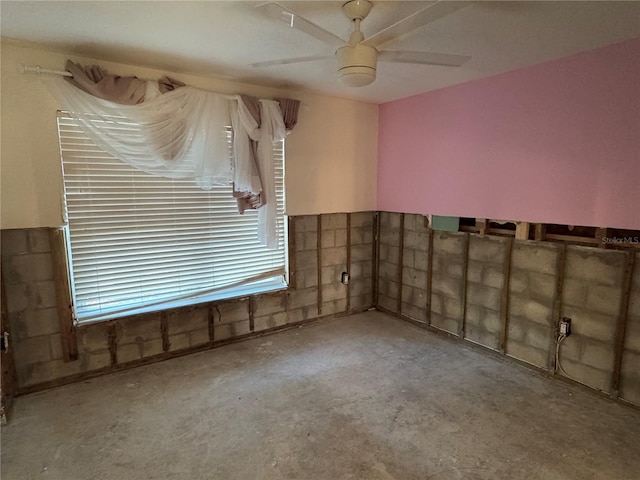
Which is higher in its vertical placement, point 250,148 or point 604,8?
point 604,8

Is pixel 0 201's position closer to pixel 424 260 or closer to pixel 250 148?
pixel 250 148

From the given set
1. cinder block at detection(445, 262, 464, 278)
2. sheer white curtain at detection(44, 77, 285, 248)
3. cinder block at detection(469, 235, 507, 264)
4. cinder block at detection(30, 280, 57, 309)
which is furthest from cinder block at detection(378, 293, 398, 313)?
cinder block at detection(30, 280, 57, 309)

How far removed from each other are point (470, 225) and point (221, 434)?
9.35 ft

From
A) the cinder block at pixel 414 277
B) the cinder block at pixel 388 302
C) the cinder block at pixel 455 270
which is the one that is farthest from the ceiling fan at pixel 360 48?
the cinder block at pixel 388 302

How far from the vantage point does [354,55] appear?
2.02m

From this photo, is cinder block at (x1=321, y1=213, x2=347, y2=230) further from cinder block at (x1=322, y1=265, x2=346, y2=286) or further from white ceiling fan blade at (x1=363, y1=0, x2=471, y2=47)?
white ceiling fan blade at (x1=363, y1=0, x2=471, y2=47)

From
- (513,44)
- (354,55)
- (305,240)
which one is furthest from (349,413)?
(513,44)

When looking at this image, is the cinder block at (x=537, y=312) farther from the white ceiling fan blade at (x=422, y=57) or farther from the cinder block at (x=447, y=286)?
the white ceiling fan blade at (x=422, y=57)

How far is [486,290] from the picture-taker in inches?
138

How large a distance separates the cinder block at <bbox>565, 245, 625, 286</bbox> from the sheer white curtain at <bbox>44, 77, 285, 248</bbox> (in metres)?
2.58

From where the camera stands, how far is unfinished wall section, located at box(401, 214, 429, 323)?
161 inches

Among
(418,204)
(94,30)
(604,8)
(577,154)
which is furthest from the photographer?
(418,204)

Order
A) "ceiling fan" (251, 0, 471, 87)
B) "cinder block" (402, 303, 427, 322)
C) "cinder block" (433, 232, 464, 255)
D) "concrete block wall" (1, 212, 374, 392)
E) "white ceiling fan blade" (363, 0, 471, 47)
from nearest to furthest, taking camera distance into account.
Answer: "white ceiling fan blade" (363, 0, 471, 47), "ceiling fan" (251, 0, 471, 87), "concrete block wall" (1, 212, 374, 392), "cinder block" (433, 232, 464, 255), "cinder block" (402, 303, 427, 322)

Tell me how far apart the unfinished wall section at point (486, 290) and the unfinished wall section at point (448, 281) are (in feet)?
0.28
